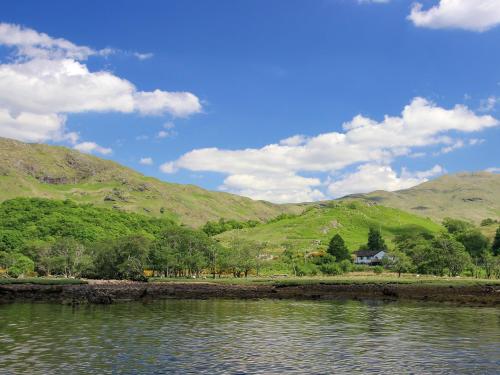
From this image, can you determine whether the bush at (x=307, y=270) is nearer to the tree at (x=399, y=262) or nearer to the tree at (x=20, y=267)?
the tree at (x=399, y=262)

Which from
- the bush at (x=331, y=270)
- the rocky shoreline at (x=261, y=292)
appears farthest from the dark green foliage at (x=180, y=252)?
the bush at (x=331, y=270)

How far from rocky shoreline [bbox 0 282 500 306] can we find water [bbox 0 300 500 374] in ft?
49.6

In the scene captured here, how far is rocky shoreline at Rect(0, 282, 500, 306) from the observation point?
88.6 meters

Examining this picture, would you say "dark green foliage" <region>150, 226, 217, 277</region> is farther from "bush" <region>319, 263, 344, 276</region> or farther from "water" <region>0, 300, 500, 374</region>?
"water" <region>0, 300, 500, 374</region>

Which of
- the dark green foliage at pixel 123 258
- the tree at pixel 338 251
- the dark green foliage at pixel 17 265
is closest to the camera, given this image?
the dark green foliage at pixel 123 258

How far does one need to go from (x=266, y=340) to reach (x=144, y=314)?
1023 inches

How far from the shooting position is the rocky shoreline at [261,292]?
3488 inches

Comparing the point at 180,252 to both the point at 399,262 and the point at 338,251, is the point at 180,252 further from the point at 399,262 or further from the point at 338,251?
the point at 338,251

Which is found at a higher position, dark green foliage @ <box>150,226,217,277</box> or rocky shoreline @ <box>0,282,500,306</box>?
dark green foliage @ <box>150,226,217,277</box>

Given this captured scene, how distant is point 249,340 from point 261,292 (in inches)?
2223

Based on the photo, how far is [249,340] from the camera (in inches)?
1747

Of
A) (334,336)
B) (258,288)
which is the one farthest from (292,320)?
(258,288)

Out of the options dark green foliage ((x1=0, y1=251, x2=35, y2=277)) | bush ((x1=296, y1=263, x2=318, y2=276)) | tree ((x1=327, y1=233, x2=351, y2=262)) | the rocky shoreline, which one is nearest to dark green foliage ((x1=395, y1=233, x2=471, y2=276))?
bush ((x1=296, y1=263, x2=318, y2=276))

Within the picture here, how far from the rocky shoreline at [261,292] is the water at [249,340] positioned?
1511 centimetres
